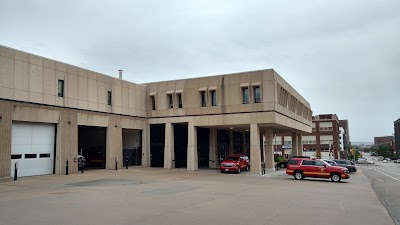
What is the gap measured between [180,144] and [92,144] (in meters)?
10.8

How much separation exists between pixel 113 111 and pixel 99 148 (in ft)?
26.6

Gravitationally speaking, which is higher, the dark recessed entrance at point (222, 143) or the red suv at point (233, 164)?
the dark recessed entrance at point (222, 143)

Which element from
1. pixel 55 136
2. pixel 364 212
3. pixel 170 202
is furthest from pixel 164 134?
pixel 364 212

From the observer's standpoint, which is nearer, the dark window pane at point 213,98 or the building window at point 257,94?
the building window at point 257,94

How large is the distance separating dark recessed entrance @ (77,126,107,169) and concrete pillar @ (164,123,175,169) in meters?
7.48

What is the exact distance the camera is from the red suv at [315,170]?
27469mm

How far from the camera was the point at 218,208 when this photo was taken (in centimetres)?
1339

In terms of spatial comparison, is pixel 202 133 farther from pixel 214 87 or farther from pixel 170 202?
pixel 170 202

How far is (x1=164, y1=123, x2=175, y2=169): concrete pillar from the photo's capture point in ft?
129

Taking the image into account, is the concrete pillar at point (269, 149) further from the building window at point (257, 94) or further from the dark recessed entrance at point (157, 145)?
the dark recessed entrance at point (157, 145)

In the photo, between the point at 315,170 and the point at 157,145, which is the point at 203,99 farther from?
the point at 315,170

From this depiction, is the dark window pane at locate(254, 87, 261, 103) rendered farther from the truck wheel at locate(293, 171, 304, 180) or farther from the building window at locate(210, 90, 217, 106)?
the truck wheel at locate(293, 171, 304, 180)

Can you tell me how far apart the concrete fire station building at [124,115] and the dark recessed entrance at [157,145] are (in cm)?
12

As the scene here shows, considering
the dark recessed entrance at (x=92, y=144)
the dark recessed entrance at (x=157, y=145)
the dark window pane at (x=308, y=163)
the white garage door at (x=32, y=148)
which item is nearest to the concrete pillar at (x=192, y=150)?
the dark recessed entrance at (x=157, y=145)
